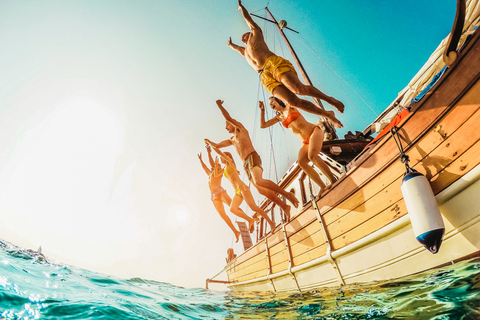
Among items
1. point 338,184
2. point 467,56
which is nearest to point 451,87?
point 467,56

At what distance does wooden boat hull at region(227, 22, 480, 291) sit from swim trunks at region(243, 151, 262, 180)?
165 centimetres

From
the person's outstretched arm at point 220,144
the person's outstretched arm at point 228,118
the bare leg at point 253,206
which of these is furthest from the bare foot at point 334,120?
the person's outstretched arm at point 220,144

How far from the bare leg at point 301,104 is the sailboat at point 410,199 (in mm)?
686

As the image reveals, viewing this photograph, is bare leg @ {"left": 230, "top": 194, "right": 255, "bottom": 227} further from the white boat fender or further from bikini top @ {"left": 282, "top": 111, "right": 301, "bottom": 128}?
the white boat fender

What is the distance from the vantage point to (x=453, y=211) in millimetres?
2070

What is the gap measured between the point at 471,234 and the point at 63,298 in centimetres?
394

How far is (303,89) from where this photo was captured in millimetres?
3174

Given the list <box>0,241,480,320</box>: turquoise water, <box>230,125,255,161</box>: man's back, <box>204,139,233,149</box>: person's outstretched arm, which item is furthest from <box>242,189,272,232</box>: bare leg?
<box>0,241,480,320</box>: turquoise water

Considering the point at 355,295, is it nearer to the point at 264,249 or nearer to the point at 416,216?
the point at 416,216

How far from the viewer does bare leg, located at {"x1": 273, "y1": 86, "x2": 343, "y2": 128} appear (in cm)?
305

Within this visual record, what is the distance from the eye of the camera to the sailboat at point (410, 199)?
6.43ft

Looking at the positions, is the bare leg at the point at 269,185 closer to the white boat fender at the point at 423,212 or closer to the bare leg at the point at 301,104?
the bare leg at the point at 301,104

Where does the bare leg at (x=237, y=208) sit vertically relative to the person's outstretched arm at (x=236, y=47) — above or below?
below

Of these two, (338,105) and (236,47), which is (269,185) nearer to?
(338,105)
